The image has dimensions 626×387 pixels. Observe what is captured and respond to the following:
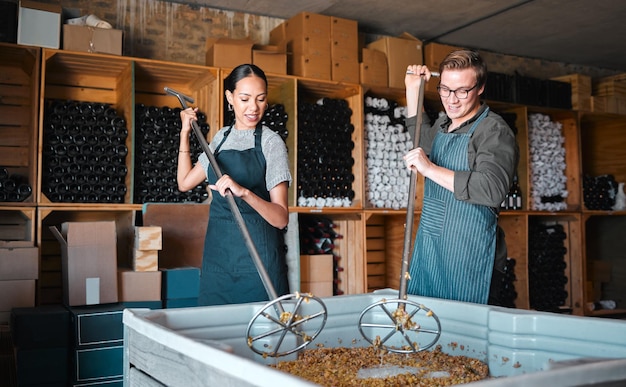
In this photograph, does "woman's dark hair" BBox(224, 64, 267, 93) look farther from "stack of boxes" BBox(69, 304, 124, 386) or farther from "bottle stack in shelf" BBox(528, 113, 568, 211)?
"bottle stack in shelf" BBox(528, 113, 568, 211)

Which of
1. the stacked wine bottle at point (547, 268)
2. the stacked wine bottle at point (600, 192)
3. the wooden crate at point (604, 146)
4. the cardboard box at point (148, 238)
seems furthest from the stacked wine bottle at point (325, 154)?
the wooden crate at point (604, 146)

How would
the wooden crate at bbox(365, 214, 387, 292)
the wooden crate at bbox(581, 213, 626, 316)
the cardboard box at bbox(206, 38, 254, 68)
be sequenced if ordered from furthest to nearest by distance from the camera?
the wooden crate at bbox(581, 213, 626, 316)
the wooden crate at bbox(365, 214, 387, 292)
the cardboard box at bbox(206, 38, 254, 68)

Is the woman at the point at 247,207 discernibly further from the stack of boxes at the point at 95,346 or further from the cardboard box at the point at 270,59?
the cardboard box at the point at 270,59

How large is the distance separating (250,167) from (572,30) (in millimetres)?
4685

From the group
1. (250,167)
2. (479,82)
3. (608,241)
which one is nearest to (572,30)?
(608,241)

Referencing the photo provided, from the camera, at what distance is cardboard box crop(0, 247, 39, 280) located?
3.39m

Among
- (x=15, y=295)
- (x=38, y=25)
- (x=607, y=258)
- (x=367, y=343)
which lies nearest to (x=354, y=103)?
(x=38, y=25)

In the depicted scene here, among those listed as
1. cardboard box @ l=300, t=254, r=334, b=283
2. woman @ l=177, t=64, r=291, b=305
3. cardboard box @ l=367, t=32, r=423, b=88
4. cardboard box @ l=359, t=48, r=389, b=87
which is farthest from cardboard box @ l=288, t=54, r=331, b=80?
woman @ l=177, t=64, r=291, b=305

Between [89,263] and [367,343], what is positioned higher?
[89,263]

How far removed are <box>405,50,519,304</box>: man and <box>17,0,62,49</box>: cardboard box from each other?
2602 mm

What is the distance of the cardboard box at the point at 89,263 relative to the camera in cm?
341

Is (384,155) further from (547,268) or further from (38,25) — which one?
(38,25)

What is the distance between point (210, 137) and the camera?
4.27 m

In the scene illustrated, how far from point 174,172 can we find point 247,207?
2.17 meters
